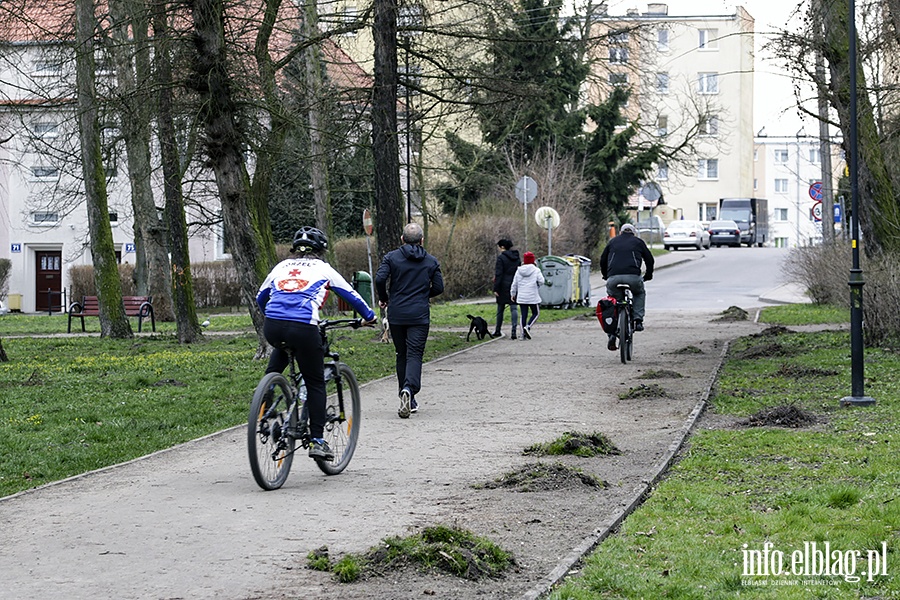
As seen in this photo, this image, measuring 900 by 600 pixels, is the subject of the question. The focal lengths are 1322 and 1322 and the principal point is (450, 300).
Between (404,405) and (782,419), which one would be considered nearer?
(782,419)

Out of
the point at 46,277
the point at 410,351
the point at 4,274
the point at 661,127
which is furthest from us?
the point at 46,277

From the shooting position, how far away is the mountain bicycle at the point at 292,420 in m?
8.53

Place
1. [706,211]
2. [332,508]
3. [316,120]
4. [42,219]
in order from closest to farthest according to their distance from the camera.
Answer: [332,508] → [316,120] → [42,219] → [706,211]

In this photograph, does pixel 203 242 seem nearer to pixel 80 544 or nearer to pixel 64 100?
pixel 64 100

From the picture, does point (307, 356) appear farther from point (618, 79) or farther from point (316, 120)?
point (618, 79)

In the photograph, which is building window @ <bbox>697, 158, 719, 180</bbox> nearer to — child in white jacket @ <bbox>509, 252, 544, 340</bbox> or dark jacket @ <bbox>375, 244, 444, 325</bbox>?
child in white jacket @ <bbox>509, 252, 544, 340</bbox>

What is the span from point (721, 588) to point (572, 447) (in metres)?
4.50

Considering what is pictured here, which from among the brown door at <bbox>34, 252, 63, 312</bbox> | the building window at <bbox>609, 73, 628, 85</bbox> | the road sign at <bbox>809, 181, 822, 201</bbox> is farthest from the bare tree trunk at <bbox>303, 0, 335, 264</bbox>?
the brown door at <bbox>34, 252, 63, 312</bbox>

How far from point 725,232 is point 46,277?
124 ft

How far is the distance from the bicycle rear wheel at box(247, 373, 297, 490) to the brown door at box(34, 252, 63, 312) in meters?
48.7

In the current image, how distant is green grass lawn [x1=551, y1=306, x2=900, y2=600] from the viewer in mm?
5973

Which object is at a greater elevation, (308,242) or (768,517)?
(308,242)

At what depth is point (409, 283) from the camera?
1320cm

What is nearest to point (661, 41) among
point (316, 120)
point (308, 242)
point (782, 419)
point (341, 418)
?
point (316, 120)
